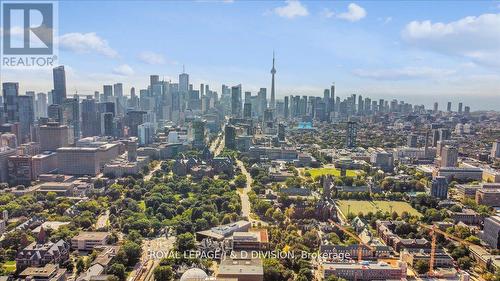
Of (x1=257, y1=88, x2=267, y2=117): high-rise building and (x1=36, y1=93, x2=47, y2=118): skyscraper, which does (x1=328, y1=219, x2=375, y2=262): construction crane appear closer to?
(x1=36, y1=93, x2=47, y2=118): skyscraper

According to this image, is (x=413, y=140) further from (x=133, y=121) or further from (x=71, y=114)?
(x=71, y=114)

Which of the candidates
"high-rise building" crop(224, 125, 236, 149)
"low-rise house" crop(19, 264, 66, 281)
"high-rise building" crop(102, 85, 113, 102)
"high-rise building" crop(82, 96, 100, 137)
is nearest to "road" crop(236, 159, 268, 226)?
"low-rise house" crop(19, 264, 66, 281)

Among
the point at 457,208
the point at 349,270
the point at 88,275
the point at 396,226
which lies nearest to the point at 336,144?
the point at 457,208

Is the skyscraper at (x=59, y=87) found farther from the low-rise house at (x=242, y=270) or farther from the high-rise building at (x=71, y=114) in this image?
the low-rise house at (x=242, y=270)

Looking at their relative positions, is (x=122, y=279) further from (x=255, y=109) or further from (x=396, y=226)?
(x=255, y=109)

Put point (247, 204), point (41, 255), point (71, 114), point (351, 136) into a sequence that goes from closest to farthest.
Answer: point (41, 255) < point (247, 204) < point (351, 136) < point (71, 114)

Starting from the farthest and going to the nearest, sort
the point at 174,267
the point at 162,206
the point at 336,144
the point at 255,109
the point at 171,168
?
the point at 255,109, the point at 336,144, the point at 171,168, the point at 162,206, the point at 174,267

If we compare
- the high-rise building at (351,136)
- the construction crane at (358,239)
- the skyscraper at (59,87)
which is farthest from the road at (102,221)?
the skyscraper at (59,87)

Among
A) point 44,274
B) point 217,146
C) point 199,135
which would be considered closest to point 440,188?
point 44,274
